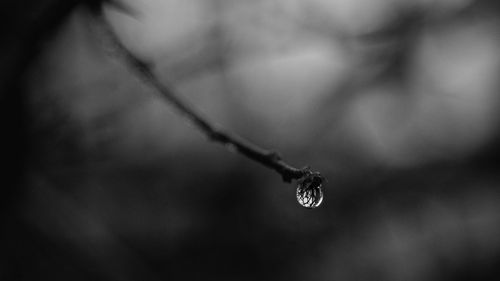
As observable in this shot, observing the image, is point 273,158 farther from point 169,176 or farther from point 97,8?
point 169,176

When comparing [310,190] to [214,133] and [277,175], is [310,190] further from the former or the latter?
[277,175]

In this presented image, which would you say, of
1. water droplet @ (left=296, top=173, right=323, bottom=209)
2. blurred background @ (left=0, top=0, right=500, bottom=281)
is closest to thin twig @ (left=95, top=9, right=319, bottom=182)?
water droplet @ (left=296, top=173, right=323, bottom=209)

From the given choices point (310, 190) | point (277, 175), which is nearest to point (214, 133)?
point (310, 190)

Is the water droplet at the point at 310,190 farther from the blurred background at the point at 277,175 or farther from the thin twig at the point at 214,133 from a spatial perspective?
the blurred background at the point at 277,175

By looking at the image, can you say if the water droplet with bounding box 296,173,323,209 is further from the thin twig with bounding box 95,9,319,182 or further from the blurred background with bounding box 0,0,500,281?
the blurred background with bounding box 0,0,500,281

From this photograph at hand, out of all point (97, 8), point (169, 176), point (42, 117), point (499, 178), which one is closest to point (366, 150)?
point (499, 178)

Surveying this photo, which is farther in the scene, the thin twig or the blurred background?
the blurred background

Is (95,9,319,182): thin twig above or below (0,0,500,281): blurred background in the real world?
below
